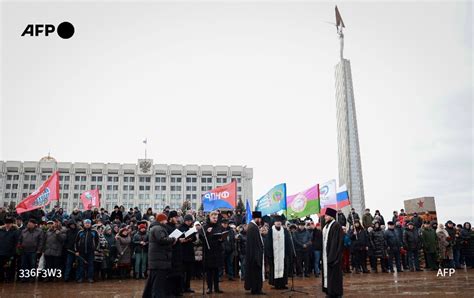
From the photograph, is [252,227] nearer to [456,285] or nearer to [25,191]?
[456,285]

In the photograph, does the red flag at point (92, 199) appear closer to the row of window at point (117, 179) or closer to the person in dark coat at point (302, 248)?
the person in dark coat at point (302, 248)

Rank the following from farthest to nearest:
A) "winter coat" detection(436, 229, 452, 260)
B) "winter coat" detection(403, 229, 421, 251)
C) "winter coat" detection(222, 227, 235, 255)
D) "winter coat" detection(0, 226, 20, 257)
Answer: "winter coat" detection(436, 229, 452, 260) < "winter coat" detection(403, 229, 421, 251) < "winter coat" detection(222, 227, 235, 255) < "winter coat" detection(0, 226, 20, 257)

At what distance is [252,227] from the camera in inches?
397

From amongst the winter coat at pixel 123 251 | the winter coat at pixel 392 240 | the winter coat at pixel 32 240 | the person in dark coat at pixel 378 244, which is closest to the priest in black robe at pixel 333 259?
the winter coat at pixel 123 251

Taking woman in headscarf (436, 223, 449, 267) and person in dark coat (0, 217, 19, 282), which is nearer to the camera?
person in dark coat (0, 217, 19, 282)

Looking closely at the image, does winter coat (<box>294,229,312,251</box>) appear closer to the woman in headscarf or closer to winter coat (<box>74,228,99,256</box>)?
the woman in headscarf

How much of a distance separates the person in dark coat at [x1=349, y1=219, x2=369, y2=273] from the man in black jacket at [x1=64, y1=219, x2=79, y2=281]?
977cm

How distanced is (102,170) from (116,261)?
100578 millimetres

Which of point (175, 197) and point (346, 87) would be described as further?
point (175, 197)


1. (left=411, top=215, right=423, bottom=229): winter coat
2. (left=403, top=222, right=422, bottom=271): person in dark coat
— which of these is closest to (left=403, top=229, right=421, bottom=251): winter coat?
(left=403, top=222, right=422, bottom=271): person in dark coat

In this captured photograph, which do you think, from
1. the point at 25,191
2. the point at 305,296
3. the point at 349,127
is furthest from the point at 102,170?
the point at 305,296

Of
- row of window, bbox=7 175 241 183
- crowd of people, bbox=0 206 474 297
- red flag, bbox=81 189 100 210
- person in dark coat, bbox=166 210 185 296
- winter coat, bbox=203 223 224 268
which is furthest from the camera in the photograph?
row of window, bbox=7 175 241 183

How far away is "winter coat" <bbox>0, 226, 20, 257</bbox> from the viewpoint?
12.5m

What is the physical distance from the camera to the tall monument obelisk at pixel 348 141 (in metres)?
51.2
